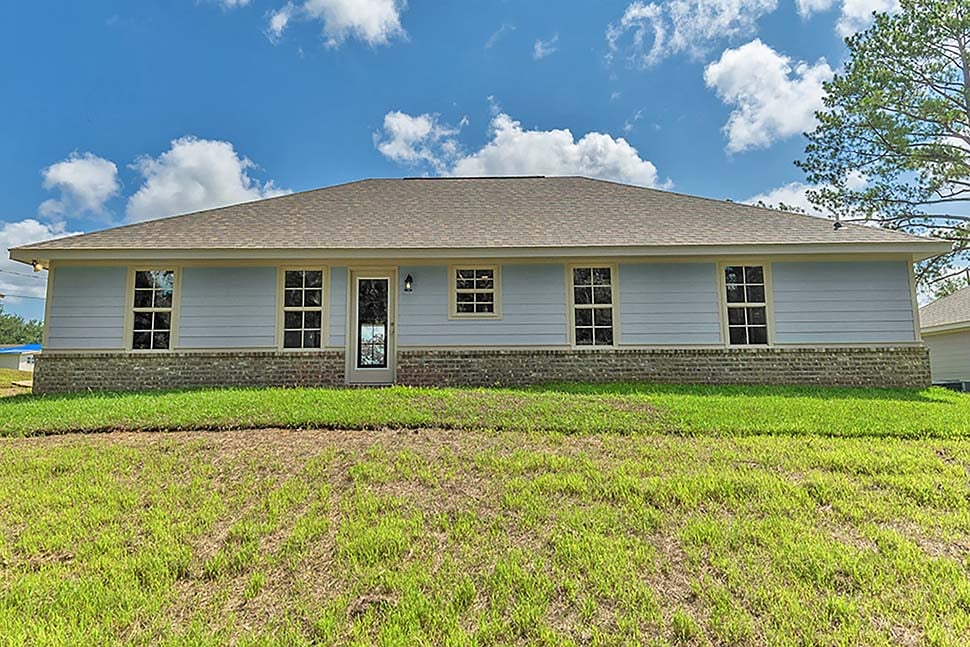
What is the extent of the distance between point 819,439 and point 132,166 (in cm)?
2489

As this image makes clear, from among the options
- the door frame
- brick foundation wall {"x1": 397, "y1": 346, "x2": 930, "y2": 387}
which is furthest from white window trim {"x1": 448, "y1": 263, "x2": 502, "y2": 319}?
the door frame

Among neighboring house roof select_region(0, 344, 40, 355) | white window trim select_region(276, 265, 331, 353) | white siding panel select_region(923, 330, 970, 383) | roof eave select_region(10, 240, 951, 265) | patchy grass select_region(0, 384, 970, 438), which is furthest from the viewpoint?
neighboring house roof select_region(0, 344, 40, 355)

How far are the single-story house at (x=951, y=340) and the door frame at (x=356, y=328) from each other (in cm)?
1506

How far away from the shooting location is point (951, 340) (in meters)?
15.5

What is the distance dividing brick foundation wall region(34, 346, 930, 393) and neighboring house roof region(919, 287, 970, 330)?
7.41 meters

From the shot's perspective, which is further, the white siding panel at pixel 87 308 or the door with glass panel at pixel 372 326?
the door with glass panel at pixel 372 326

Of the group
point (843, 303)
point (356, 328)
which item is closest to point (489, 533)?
point (356, 328)

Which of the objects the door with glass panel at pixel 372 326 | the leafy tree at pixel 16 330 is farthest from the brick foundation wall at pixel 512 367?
the leafy tree at pixel 16 330

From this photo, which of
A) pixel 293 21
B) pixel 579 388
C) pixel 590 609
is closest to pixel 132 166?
pixel 293 21

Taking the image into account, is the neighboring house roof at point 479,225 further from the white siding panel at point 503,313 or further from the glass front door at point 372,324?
the glass front door at point 372,324

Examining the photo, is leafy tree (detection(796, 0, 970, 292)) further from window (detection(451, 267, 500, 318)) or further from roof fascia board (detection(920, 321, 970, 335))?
window (detection(451, 267, 500, 318))

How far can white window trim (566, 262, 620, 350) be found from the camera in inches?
398

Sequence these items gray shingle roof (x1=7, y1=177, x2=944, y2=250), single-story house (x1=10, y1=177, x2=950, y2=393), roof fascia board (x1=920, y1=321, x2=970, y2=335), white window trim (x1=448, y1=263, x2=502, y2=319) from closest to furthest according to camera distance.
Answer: single-story house (x1=10, y1=177, x2=950, y2=393)
gray shingle roof (x1=7, y1=177, x2=944, y2=250)
white window trim (x1=448, y1=263, x2=502, y2=319)
roof fascia board (x1=920, y1=321, x2=970, y2=335)

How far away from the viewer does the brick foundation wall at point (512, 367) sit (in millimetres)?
9758
